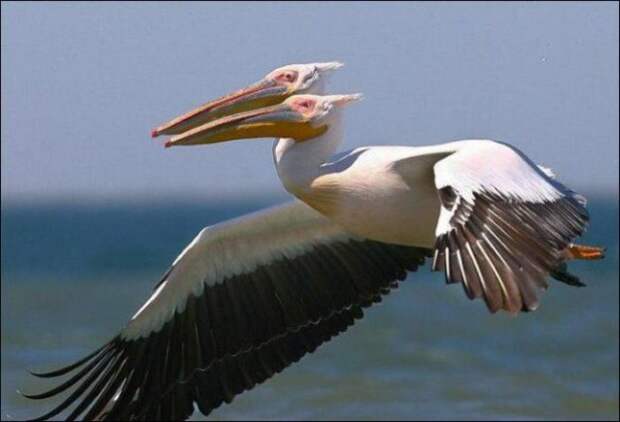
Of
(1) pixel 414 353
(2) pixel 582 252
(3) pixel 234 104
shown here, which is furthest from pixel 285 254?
(1) pixel 414 353

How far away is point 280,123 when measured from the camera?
9.23 m

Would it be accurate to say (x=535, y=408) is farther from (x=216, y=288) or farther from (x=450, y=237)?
(x=450, y=237)

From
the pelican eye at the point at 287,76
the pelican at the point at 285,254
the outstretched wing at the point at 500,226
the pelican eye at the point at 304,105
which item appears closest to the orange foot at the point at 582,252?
the pelican at the point at 285,254

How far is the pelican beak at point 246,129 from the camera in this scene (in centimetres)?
925

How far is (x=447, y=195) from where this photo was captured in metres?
7.66

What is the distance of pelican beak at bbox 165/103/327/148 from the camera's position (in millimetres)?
9250

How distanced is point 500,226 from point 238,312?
2.88 m

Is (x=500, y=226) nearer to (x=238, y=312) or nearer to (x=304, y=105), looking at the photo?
(x=304, y=105)

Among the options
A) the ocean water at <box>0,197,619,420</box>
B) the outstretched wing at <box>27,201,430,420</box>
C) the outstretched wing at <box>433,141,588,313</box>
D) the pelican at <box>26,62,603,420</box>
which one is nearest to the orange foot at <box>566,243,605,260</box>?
the pelican at <box>26,62,603,420</box>

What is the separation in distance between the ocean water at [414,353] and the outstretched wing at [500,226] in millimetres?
8198

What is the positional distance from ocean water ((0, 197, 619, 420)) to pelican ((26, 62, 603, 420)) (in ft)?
18.4

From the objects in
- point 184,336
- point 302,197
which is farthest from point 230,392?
point 302,197

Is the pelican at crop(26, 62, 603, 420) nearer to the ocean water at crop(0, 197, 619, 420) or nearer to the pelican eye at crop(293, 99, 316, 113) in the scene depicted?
the pelican eye at crop(293, 99, 316, 113)

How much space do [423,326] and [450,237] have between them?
2030cm
